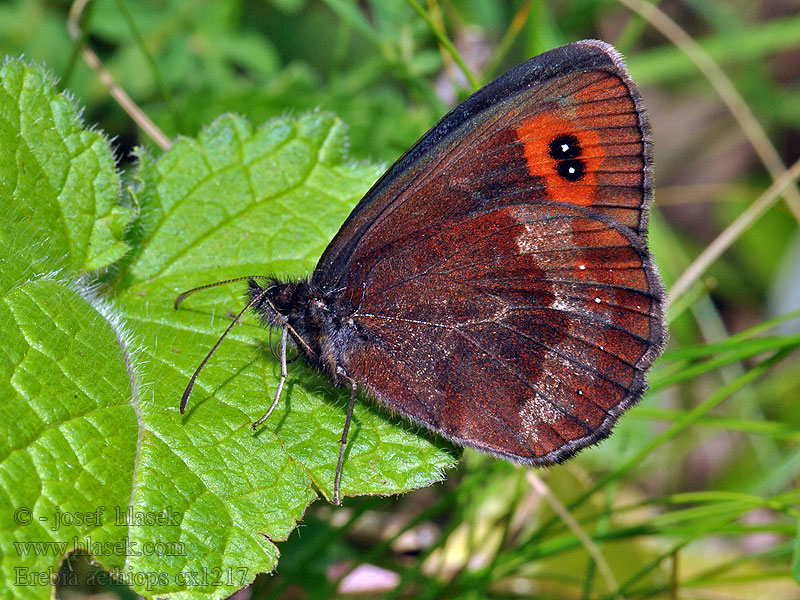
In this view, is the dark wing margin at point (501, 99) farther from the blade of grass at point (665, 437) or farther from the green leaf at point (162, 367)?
the blade of grass at point (665, 437)

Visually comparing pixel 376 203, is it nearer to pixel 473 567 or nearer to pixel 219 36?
pixel 473 567

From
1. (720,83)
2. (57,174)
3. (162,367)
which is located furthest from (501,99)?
(720,83)

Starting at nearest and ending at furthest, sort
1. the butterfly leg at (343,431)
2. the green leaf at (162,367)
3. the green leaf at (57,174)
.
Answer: the green leaf at (162,367) → the butterfly leg at (343,431) → the green leaf at (57,174)

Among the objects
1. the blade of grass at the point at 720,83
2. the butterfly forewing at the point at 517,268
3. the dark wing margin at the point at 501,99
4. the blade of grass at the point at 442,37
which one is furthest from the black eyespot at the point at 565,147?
the blade of grass at the point at 720,83

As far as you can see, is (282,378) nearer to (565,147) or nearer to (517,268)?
(517,268)

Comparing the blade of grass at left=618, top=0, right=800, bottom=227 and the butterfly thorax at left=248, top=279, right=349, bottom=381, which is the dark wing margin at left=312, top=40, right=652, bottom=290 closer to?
the butterfly thorax at left=248, top=279, right=349, bottom=381

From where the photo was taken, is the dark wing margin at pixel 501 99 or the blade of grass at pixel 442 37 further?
the blade of grass at pixel 442 37
